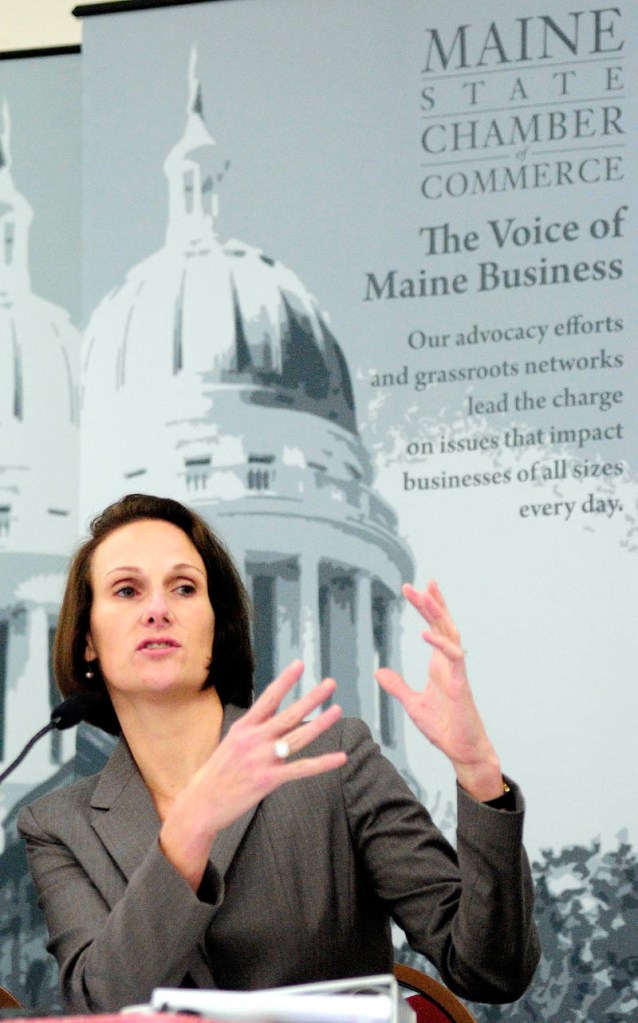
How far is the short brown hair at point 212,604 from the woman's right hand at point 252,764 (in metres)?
0.75

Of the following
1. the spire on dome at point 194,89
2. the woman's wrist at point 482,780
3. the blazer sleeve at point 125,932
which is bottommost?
the blazer sleeve at point 125,932

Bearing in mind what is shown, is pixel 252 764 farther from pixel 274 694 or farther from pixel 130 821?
pixel 130 821

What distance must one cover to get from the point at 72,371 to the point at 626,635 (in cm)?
189

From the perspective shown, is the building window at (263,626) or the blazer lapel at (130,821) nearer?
the blazer lapel at (130,821)

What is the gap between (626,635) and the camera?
12.1 feet

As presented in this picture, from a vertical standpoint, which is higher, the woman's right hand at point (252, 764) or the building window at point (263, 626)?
the building window at point (263, 626)

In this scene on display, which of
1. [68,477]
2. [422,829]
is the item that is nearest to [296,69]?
[68,477]

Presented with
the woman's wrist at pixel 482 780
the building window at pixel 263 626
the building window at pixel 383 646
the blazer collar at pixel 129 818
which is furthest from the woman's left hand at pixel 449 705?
the building window at pixel 263 626

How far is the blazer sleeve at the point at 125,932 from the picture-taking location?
1.99 meters

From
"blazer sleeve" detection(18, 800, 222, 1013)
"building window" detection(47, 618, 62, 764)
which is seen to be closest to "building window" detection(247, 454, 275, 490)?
"building window" detection(47, 618, 62, 764)

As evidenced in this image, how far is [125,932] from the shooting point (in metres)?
2.05

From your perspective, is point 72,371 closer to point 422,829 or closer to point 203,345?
point 203,345

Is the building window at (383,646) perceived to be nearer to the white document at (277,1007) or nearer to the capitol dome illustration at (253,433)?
the capitol dome illustration at (253,433)

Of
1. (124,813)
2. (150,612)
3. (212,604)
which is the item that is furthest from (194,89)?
(124,813)
